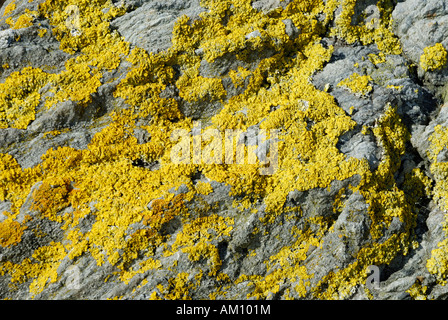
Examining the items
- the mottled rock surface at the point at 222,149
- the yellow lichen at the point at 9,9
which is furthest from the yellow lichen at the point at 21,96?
the yellow lichen at the point at 9,9

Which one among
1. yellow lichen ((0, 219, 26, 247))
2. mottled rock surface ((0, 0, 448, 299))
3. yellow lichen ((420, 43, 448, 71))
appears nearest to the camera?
yellow lichen ((0, 219, 26, 247))

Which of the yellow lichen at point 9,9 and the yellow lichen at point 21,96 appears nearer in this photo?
the yellow lichen at point 21,96

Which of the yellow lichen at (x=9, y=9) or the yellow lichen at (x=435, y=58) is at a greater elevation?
the yellow lichen at (x=9, y=9)

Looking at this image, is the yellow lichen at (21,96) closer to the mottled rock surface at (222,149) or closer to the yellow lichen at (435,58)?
the mottled rock surface at (222,149)

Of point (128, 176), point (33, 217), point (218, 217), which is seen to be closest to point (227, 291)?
point (218, 217)

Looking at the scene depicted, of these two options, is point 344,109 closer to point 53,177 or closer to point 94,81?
point 94,81

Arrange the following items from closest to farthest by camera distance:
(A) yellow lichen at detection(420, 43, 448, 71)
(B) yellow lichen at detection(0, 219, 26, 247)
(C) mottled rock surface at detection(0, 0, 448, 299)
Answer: (B) yellow lichen at detection(0, 219, 26, 247)
(C) mottled rock surface at detection(0, 0, 448, 299)
(A) yellow lichen at detection(420, 43, 448, 71)

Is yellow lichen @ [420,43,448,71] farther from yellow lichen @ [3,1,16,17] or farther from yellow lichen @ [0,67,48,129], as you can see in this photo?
yellow lichen @ [3,1,16,17]

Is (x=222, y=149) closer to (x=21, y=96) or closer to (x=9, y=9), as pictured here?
(x=21, y=96)

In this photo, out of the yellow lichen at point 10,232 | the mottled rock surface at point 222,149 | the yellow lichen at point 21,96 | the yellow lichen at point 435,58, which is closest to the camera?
the yellow lichen at point 10,232

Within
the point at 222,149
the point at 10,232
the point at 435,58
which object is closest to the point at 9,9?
the point at 10,232

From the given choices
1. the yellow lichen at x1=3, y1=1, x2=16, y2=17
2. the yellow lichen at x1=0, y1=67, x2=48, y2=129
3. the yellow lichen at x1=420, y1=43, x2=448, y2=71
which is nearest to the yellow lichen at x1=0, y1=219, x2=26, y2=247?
the yellow lichen at x1=0, y1=67, x2=48, y2=129
